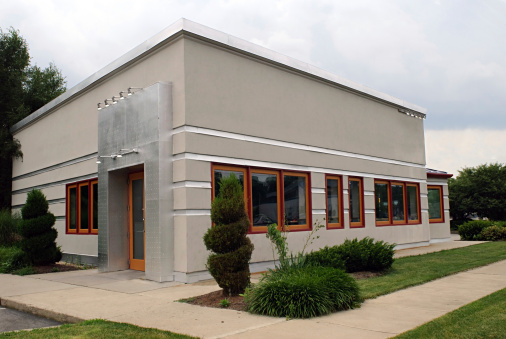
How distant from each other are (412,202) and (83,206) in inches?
505

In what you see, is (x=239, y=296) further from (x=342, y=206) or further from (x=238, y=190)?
(x=342, y=206)

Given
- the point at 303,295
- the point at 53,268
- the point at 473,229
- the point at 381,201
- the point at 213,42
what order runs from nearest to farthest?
the point at 303,295 < the point at 213,42 < the point at 53,268 < the point at 381,201 < the point at 473,229

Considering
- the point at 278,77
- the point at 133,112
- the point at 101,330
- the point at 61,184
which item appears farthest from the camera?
the point at 61,184

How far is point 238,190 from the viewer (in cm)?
900

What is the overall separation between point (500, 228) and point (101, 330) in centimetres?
1920

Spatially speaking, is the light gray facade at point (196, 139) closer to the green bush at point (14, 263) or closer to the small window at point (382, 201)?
the small window at point (382, 201)

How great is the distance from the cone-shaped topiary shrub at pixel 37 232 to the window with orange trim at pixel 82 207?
1339 millimetres

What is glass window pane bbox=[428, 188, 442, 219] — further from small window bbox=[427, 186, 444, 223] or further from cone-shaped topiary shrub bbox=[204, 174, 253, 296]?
cone-shaped topiary shrub bbox=[204, 174, 253, 296]

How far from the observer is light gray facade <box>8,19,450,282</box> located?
11516 mm

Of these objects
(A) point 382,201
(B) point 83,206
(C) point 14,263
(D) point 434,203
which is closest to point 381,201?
(A) point 382,201

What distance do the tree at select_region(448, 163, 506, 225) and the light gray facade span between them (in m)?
20.3

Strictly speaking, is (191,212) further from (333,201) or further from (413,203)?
(413,203)

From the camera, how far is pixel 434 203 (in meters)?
21.9

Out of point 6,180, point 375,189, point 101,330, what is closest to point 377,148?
point 375,189
